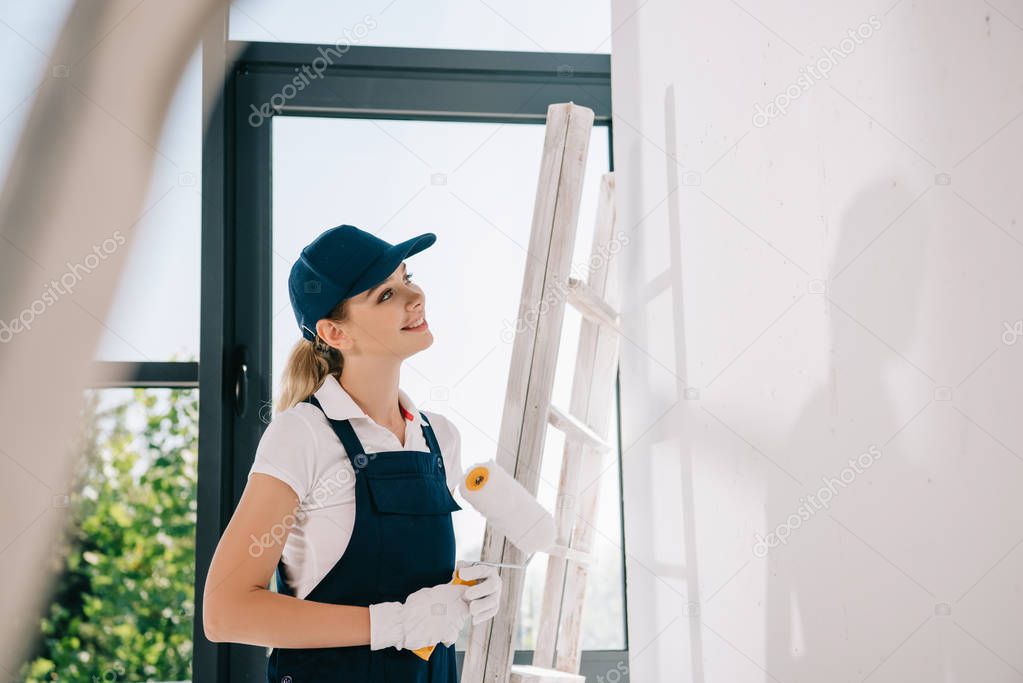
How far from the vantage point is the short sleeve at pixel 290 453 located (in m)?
1.20

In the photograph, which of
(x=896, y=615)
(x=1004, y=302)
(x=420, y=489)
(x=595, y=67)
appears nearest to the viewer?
(x=1004, y=302)

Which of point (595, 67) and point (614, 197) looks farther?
point (595, 67)

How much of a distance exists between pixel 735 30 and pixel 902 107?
48 cm

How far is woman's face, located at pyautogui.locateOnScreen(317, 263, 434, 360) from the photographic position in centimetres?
133

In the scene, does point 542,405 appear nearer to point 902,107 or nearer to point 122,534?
point 902,107

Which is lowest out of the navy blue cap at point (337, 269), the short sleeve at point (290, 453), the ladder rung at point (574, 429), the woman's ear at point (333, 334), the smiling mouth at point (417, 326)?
the short sleeve at point (290, 453)

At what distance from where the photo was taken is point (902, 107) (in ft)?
3.56

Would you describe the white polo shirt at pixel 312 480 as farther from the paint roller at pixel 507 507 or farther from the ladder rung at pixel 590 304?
the ladder rung at pixel 590 304

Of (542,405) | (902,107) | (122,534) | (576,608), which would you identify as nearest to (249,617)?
(542,405)

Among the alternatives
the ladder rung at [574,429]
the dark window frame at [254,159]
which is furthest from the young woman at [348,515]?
the dark window frame at [254,159]

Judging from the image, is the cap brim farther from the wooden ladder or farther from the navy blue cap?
the wooden ladder

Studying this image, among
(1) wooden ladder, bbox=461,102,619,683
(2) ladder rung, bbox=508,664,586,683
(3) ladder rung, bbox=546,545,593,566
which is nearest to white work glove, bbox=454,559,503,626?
(1) wooden ladder, bbox=461,102,619,683

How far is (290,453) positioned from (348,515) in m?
0.12

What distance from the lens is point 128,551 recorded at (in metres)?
1.90
